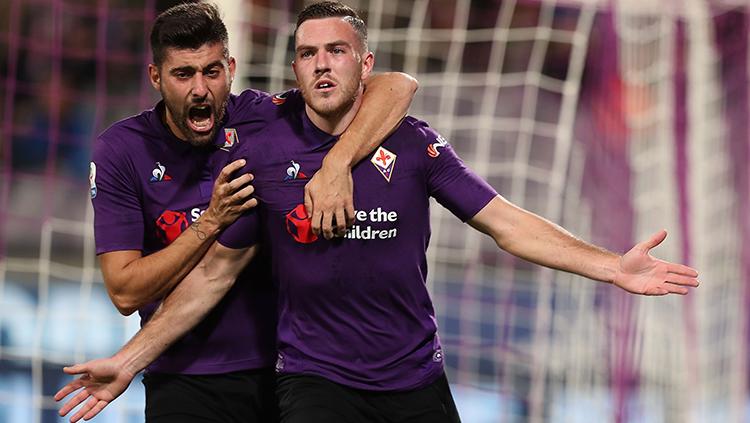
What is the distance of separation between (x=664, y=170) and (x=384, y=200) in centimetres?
383

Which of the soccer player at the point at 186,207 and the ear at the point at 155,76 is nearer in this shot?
the soccer player at the point at 186,207

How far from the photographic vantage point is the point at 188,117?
13.9ft

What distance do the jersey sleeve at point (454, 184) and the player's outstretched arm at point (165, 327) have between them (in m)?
0.62

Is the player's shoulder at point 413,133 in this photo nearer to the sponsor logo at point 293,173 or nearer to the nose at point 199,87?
the sponsor logo at point 293,173

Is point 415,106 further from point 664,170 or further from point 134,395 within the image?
point 134,395

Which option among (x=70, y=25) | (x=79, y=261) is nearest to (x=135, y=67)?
(x=70, y=25)

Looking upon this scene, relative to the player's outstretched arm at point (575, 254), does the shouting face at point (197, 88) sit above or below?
above

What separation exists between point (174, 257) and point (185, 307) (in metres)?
0.18

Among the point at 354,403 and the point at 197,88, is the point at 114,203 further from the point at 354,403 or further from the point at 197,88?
the point at 354,403

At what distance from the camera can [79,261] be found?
9.36 m

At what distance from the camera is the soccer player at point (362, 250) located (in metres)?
3.96

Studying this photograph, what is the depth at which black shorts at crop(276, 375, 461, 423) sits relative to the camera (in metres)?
3.86

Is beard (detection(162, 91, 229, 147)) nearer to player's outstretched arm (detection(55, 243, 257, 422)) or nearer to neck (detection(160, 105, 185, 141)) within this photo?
neck (detection(160, 105, 185, 141))

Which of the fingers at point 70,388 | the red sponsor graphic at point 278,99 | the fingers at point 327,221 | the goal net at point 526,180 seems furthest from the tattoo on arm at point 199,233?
the goal net at point 526,180
